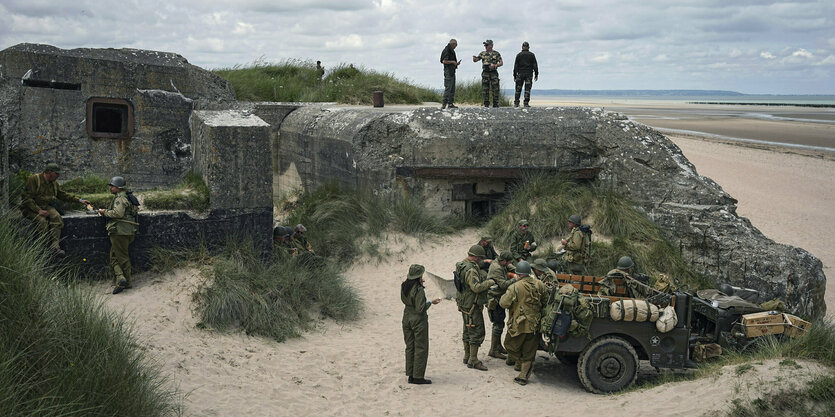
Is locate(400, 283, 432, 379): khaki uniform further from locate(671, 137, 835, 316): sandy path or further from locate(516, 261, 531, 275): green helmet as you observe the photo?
locate(671, 137, 835, 316): sandy path

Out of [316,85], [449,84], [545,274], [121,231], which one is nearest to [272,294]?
[121,231]

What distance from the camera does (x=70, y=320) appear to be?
4648mm

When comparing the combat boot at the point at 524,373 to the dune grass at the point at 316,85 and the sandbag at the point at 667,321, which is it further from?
the dune grass at the point at 316,85

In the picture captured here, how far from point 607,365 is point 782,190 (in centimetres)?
1695

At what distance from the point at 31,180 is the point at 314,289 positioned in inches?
124

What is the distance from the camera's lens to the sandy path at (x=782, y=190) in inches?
607

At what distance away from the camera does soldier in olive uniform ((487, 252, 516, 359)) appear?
7.04 metres

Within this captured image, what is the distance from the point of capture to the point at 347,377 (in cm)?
675

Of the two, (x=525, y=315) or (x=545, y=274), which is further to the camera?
(x=545, y=274)

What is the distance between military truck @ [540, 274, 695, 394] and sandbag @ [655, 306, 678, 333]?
7 cm

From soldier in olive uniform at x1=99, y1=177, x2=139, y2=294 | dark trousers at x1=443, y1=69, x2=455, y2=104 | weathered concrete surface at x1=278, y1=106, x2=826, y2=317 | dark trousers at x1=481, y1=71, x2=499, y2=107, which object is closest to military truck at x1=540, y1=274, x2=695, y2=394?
weathered concrete surface at x1=278, y1=106, x2=826, y2=317

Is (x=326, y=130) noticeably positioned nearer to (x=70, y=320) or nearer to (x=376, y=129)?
(x=376, y=129)

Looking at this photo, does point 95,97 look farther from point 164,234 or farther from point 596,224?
point 596,224

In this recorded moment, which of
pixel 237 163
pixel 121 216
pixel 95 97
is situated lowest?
pixel 121 216
